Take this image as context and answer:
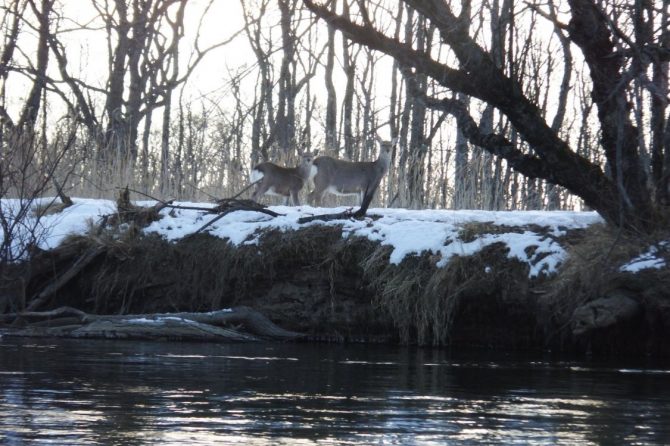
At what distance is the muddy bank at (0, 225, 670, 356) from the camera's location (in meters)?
9.41

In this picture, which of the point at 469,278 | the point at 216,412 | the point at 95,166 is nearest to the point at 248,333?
the point at 469,278

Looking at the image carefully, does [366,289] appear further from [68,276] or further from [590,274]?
[68,276]

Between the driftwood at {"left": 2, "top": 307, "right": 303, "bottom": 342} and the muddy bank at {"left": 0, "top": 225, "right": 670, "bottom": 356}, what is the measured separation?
473 millimetres

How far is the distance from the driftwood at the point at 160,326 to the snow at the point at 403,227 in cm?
115

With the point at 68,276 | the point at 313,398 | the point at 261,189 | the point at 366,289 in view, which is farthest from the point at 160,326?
the point at 261,189

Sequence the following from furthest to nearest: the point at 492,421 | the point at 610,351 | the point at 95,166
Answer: the point at 95,166, the point at 610,351, the point at 492,421

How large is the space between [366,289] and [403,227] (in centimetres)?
82

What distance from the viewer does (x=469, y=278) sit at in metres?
10.2

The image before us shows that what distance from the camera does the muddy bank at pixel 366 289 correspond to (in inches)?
Answer: 370

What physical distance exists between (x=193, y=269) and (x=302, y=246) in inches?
49.2

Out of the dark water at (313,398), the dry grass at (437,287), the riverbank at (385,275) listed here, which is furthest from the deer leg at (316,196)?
the dark water at (313,398)

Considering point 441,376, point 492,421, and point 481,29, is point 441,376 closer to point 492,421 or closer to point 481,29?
point 492,421

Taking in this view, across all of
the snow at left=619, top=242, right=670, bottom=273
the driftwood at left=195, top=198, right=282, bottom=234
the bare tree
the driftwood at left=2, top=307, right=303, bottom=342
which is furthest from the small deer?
the snow at left=619, top=242, right=670, bottom=273

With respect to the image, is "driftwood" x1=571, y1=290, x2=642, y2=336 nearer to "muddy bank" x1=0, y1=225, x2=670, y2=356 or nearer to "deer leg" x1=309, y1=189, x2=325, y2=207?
"muddy bank" x1=0, y1=225, x2=670, y2=356
